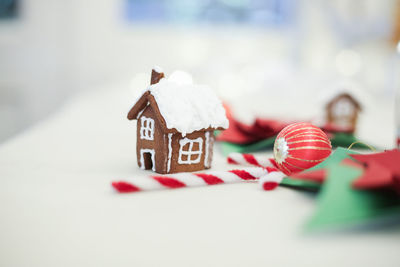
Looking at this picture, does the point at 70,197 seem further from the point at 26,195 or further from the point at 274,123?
the point at 274,123

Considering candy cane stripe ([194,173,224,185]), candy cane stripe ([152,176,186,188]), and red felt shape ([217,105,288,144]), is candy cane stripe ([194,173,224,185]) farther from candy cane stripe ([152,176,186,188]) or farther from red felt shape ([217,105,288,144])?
red felt shape ([217,105,288,144])

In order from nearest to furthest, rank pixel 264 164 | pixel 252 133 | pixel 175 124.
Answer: pixel 175 124 < pixel 264 164 < pixel 252 133

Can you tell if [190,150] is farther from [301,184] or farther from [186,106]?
[301,184]

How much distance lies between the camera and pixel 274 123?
3.64 ft

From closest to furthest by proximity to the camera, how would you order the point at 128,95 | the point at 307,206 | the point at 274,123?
the point at 307,206
the point at 274,123
the point at 128,95

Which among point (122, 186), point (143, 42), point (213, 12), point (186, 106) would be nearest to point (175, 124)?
point (186, 106)

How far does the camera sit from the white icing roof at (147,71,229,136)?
0.72m

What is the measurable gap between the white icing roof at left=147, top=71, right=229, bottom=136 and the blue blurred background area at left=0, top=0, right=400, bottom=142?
2.73 metres

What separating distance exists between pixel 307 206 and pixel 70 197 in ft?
1.14

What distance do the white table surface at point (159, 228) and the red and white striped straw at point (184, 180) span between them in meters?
0.02

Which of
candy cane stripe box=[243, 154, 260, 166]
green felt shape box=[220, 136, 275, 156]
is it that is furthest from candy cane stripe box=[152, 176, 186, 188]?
green felt shape box=[220, 136, 275, 156]

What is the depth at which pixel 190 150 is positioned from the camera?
771 millimetres

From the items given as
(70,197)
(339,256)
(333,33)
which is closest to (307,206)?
(339,256)

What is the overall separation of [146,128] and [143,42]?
3.14 m
